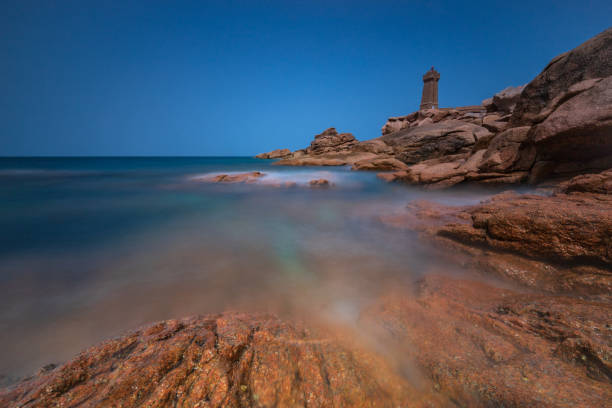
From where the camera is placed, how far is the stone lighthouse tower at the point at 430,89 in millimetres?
41531

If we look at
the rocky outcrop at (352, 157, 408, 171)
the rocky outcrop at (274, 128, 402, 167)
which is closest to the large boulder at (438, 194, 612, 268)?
the rocky outcrop at (352, 157, 408, 171)

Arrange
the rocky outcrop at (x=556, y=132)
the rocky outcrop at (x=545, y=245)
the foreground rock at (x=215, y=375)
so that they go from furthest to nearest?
the rocky outcrop at (x=556, y=132) < the rocky outcrop at (x=545, y=245) < the foreground rock at (x=215, y=375)

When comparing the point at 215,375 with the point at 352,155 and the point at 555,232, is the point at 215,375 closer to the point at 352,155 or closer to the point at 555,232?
the point at 555,232

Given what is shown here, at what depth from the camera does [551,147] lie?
529cm

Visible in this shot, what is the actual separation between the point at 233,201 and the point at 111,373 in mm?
6643

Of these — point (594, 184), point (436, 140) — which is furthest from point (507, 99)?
point (594, 184)

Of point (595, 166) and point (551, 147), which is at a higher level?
point (551, 147)

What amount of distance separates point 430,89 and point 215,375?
52.8 m

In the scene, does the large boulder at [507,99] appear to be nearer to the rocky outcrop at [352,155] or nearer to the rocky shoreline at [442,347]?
the rocky outcrop at [352,155]

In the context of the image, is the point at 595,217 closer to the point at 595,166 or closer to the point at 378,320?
the point at 378,320

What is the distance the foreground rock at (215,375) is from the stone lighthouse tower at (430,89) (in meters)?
50.0

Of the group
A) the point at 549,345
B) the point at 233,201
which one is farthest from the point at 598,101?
the point at 233,201

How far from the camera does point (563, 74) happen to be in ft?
22.7

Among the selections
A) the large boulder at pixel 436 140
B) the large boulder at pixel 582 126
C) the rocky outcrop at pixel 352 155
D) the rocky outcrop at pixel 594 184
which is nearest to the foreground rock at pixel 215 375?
the rocky outcrop at pixel 594 184
